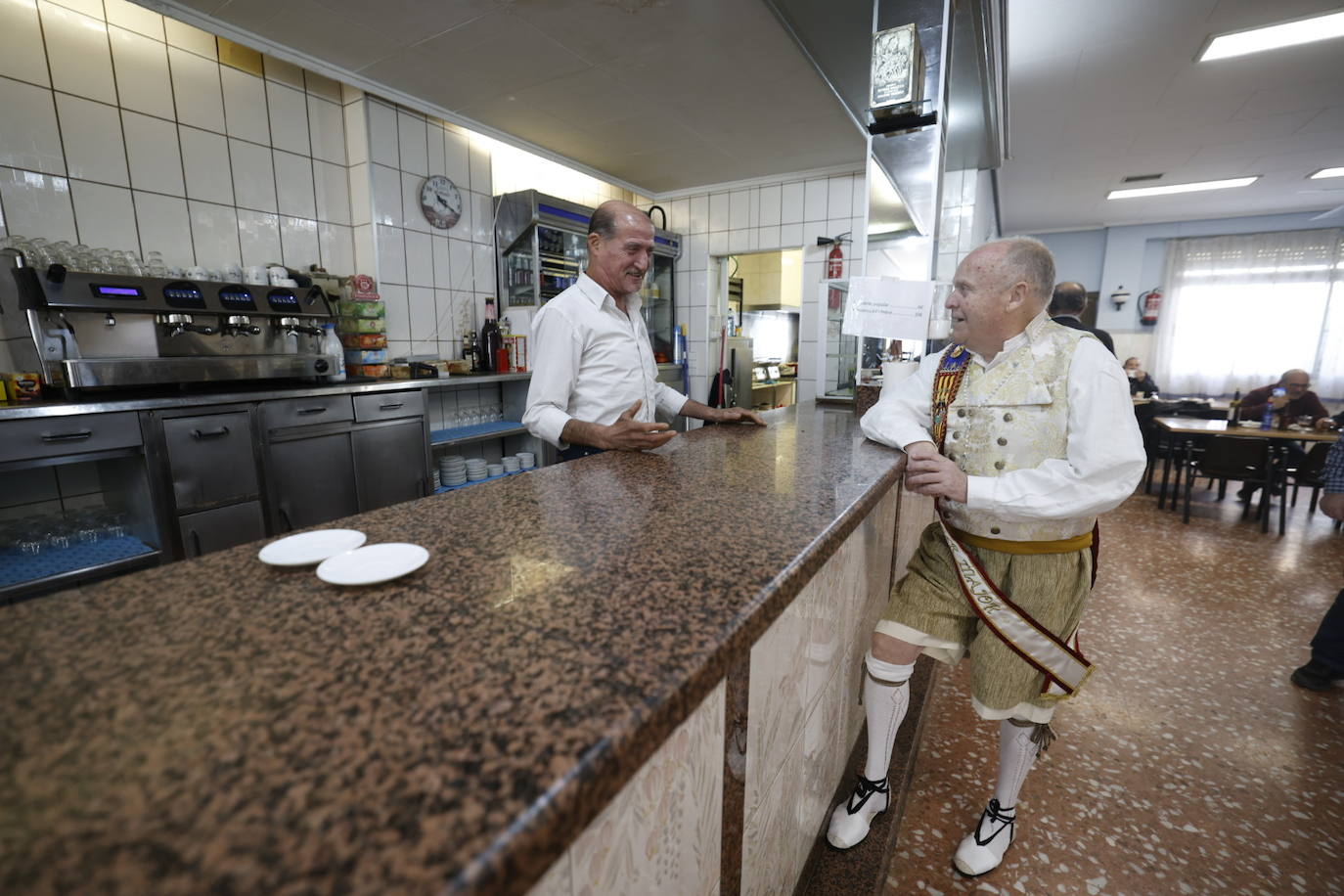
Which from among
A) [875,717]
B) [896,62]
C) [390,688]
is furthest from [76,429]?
[896,62]

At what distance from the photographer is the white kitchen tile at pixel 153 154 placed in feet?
8.96

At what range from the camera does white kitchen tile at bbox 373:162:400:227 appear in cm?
351

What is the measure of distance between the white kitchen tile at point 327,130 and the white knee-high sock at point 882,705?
3997 mm

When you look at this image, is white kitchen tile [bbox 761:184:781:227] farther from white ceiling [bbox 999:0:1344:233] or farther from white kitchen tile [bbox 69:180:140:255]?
white kitchen tile [bbox 69:180:140:255]

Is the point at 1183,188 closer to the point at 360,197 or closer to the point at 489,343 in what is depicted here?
the point at 489,343

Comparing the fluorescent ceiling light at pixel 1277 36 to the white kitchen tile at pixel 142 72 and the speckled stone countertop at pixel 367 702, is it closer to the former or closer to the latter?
the speckled stone countertop at pixel 367 702

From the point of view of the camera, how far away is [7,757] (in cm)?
A: 39

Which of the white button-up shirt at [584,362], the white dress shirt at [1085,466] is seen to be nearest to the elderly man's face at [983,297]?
the white dress shirt at [1085,466]

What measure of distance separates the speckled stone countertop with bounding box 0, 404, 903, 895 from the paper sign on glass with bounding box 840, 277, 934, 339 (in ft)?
4.78

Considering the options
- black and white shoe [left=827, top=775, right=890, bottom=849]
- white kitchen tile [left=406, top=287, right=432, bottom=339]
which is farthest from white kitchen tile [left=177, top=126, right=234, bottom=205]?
black and white shoe [left=827, top=775, right=890, bottom=849]

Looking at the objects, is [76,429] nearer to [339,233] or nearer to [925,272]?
[339,233]

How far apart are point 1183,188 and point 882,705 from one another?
7.79m

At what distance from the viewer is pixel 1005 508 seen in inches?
51.4

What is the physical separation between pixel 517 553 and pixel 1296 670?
3.34 meters
